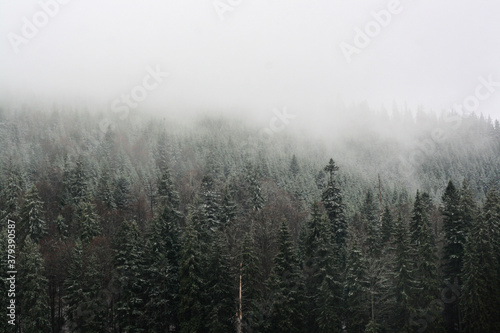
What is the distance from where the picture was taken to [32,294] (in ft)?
133

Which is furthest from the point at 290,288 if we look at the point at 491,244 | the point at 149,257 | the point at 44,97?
the point at 44,97

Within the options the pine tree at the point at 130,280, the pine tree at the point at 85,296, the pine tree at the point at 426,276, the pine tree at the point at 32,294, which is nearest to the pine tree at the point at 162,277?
the pine tree at the point at 130,280

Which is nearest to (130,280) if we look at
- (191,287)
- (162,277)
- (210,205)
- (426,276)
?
(162,277)

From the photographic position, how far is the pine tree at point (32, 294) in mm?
39750

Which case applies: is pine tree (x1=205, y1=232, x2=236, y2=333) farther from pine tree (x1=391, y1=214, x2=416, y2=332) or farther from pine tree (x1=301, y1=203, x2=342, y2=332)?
pine tree (x1=391, y1=214, x2=416, y2=332)

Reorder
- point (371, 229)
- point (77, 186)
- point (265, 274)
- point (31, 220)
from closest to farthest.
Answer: point (265, 274)
point (371, 229)
point (31, 220)
point (77, 186)

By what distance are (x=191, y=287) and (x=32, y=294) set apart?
658 inches

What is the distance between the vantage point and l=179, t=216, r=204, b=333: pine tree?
40.3 metres

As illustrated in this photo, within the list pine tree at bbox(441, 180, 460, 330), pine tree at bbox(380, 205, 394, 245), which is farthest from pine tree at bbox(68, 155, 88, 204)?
pine tree at bbox(441, 180, 460, 330)

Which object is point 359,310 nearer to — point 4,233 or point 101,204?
point 4,233

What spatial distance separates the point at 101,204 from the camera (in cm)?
6775

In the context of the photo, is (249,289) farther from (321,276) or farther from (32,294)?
(32,294)

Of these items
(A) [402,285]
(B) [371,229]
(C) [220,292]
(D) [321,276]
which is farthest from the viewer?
(B) [371,229]

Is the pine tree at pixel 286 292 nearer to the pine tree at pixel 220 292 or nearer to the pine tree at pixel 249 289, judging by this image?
the pine tree at pixel 249 289
